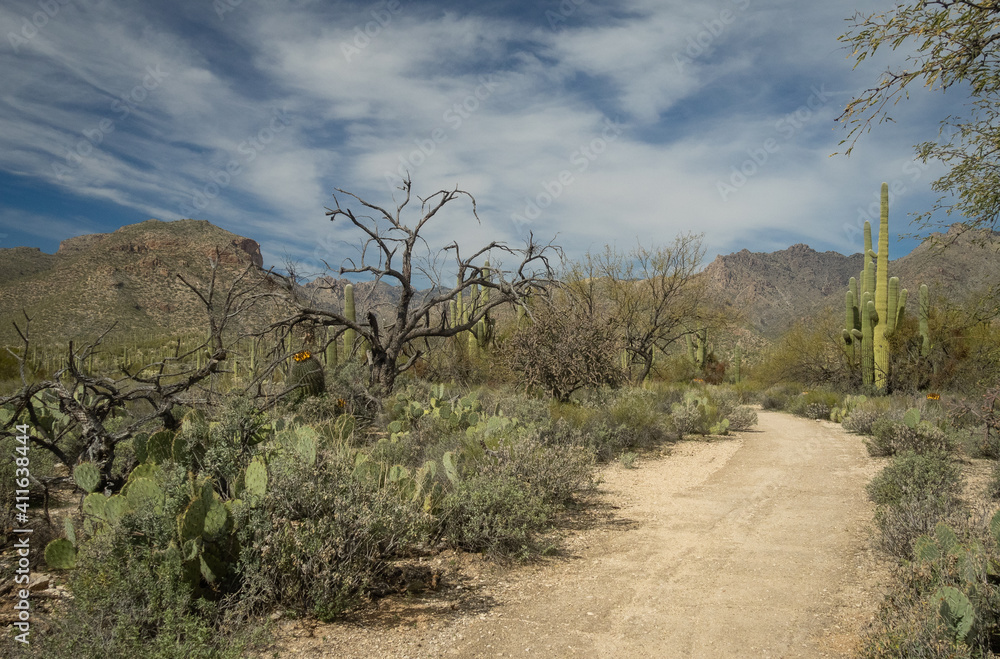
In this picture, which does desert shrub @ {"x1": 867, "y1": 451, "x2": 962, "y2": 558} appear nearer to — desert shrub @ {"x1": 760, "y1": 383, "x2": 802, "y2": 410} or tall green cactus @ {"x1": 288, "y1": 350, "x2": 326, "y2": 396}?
tall green cactus @ {"x1": 288, "y1": 350, "x2": 326, "y2": 396}

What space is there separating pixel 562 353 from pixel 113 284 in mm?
42290

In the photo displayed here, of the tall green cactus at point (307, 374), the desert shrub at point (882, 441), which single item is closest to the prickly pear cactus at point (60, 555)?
the tall green cactus at point (307, 374)

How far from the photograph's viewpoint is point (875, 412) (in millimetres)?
14109

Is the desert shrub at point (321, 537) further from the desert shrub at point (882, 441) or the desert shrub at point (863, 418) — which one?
the desert shrub at point (863, 418)

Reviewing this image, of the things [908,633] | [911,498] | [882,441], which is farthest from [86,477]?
[882,441]

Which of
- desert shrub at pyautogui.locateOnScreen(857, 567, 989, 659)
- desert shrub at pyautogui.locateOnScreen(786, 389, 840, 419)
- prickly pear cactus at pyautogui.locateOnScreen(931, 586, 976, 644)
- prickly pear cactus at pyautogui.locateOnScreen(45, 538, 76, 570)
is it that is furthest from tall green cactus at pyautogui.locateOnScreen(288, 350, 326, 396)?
desert shrub at pyautogui.locateOnScreen(786, 389, 840, 419)

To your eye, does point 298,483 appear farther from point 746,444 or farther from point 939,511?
point 746,444

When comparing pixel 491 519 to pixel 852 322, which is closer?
pixel 491 519

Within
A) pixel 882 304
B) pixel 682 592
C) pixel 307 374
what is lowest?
pixel 682 592

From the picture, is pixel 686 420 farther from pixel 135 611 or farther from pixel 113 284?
pixel 113 284

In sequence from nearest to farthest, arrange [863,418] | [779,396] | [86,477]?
[86,477]
[863,418]
[779,396]

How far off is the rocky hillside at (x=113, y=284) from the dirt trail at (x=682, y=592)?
99.9 ft

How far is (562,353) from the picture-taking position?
11.5 metres

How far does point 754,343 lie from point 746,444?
4846 cm
